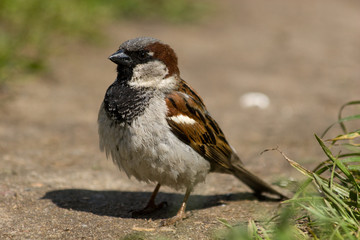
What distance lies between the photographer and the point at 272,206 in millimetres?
4074

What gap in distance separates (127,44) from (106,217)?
1.30 m

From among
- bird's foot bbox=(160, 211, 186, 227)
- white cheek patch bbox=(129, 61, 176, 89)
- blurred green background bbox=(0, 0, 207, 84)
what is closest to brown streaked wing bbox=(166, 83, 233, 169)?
white cheek patch bbox=(129, 61, 176, 89)

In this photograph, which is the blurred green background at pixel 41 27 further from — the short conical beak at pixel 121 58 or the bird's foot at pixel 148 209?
the bird's foot at pixel 148 209

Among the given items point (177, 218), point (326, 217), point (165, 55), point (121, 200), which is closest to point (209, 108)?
point (121, 200)

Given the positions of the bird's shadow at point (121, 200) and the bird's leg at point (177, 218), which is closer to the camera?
the bird's leg at point (177, 218)

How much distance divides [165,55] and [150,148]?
0.86m

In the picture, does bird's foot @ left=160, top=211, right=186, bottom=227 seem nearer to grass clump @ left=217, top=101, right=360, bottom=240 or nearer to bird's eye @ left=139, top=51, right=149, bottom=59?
grass clump @ left=217, top=101, right=360, bottom=240

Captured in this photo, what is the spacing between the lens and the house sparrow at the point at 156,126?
3.52 metres

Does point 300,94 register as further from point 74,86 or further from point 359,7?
point 359,7

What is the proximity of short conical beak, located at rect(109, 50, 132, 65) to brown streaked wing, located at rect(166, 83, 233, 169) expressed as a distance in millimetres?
419

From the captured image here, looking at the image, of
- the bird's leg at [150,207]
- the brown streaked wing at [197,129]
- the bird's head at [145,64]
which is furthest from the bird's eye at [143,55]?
the bird's leg at [150,207]

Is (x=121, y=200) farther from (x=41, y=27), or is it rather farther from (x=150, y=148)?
(x=41, y=27)

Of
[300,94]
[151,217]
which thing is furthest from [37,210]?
[300,94]

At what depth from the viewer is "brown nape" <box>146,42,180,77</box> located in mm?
3926
